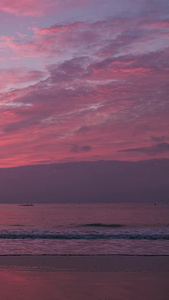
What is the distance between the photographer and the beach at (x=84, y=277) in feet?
30.6

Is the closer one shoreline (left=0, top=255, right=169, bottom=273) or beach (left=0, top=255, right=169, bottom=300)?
beach (left=0, top=255, right=169, bottom=300)

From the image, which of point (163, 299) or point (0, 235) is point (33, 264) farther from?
point (0, 235)

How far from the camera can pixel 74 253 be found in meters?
16.3

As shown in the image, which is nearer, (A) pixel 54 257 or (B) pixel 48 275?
(B) pixel 48 275

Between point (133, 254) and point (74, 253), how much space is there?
2.91m

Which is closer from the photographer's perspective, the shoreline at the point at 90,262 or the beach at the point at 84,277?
the beach at the point at 84,277

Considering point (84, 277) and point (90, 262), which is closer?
point (84, 277)

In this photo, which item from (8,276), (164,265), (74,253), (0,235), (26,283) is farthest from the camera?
→ (0,235)

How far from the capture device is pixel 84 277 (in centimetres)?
1124

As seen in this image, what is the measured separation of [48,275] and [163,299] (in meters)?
4.29

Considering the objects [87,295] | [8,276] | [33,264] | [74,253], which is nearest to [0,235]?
[74,253]

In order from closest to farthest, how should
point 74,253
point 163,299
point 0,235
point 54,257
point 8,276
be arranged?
1. point 163,299
2. point 8,276
3. point 54,257
4. point 74,253
5. point 0,235

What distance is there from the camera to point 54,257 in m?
15.1

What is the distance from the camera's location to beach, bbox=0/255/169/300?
932cm
